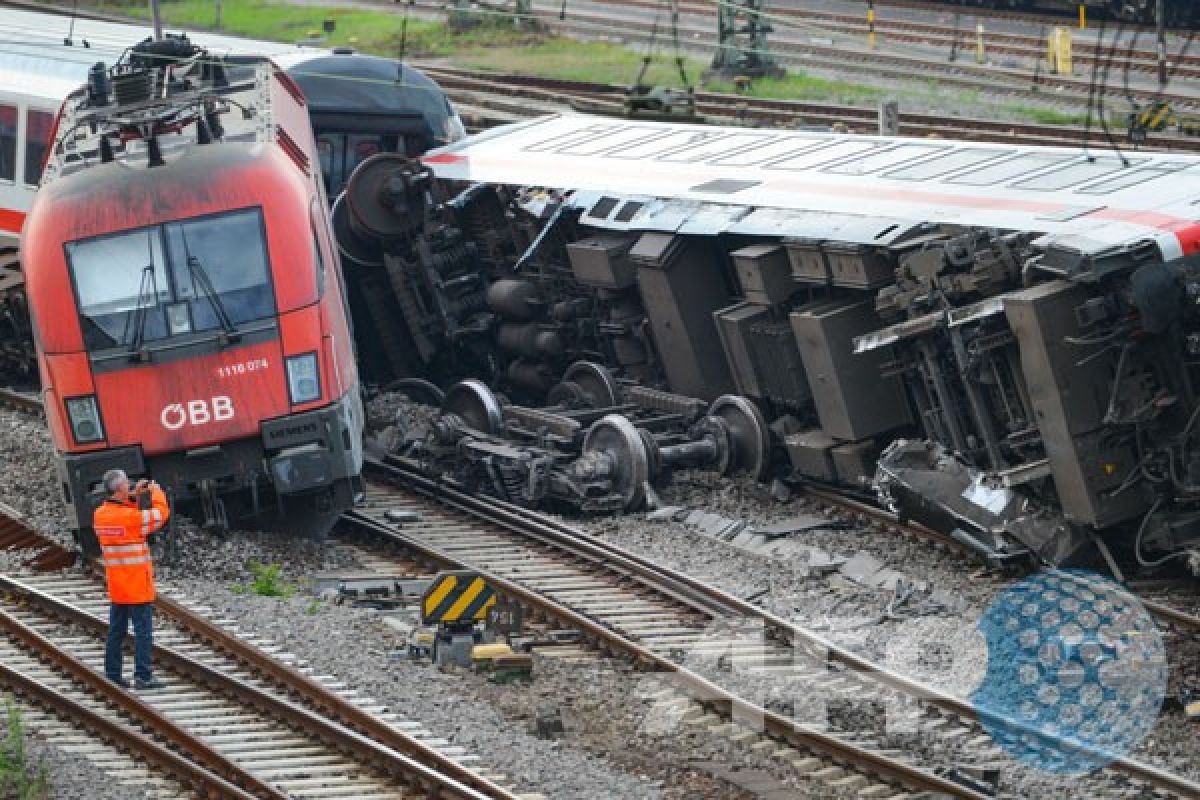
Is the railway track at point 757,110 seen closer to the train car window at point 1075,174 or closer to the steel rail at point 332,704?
the train car window at point 1075,174

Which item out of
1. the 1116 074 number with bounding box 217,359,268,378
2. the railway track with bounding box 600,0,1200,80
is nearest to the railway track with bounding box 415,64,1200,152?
the railway track with bounding box 600,0,1200,80

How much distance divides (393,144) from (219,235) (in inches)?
310

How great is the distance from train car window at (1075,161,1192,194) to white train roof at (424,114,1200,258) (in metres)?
0.02

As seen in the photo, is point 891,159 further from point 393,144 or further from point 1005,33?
point 1005,33

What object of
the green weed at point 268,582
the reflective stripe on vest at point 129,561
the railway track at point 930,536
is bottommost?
the railway track at point 930,536

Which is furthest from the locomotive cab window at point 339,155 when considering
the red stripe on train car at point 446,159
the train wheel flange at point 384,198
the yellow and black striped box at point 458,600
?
the yellow and black striped box at point 458,600

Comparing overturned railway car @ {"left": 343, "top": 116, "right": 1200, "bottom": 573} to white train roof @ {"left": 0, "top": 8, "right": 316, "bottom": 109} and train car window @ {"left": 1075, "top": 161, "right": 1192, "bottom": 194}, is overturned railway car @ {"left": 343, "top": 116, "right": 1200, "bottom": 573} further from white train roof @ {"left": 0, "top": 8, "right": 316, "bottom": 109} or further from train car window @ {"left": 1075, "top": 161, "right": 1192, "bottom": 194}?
white train roof @ {"left": 0, "top": 8, "right": 316, "bottom": 109}

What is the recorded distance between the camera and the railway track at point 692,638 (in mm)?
12094

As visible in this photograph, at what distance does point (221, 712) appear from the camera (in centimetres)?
1329

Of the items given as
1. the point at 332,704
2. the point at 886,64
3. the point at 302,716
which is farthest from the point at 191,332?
the point at 886,64

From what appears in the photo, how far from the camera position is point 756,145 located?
Answer: 73.3 feet

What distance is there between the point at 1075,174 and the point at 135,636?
8817 mm

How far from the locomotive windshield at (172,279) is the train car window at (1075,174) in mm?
6355

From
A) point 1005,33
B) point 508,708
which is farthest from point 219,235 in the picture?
point 1005,33
